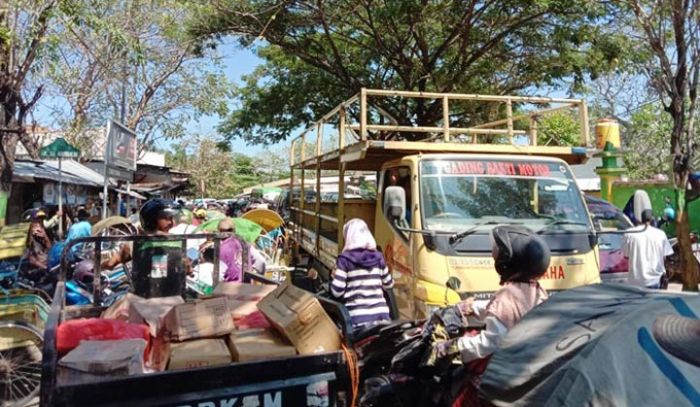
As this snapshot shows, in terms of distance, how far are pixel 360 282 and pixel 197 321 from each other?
1909 mm

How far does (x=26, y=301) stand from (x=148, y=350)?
9.07 ft

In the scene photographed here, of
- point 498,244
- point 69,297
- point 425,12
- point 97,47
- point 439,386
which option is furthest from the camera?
point 97,47

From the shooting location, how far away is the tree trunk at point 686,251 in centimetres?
952

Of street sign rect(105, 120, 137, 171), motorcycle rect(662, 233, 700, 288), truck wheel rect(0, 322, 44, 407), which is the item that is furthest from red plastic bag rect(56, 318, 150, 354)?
motorcycle rect(662, 233, 700, 288)

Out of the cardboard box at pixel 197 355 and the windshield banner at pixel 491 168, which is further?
the windshield banner at pixel 491 168

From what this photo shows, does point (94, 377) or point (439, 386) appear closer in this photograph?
point (94, 377)

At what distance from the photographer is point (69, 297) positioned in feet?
19.2

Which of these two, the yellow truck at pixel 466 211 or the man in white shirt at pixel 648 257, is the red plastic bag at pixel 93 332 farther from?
the man in white shirt at pixel 648 257

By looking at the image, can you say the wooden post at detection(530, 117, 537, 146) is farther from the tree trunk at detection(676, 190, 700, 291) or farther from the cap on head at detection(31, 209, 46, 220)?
the cap on head at detection(31, 209, 46, 220)

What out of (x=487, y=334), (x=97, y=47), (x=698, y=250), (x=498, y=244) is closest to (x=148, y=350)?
(x=487, y=334)

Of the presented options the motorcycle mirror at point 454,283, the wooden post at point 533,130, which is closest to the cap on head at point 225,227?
the motorcycle mirror at point 454,283

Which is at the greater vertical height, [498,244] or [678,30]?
A: [678,30]

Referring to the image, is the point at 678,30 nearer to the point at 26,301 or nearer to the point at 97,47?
the point at 26,301

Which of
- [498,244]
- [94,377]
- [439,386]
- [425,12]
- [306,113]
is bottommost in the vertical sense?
[439,386]
